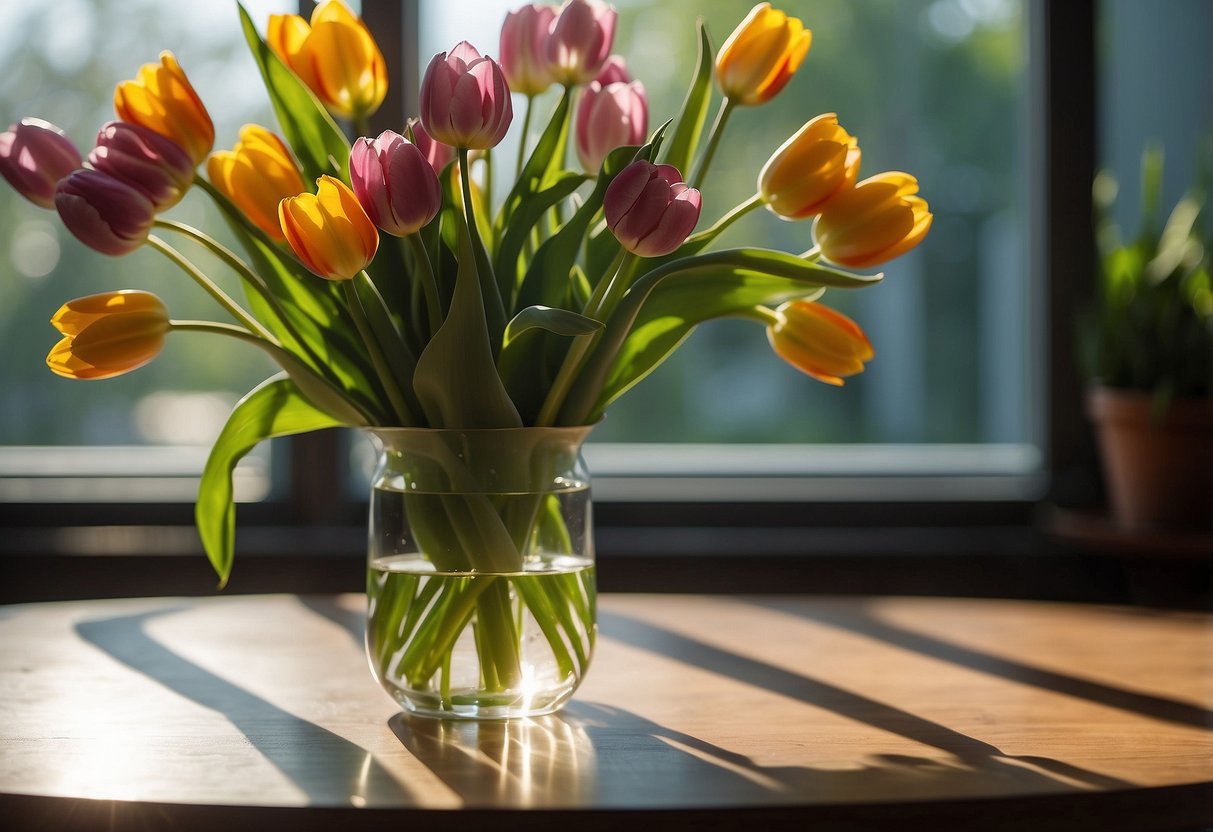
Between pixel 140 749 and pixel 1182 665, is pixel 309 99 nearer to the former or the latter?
pixel 140 749

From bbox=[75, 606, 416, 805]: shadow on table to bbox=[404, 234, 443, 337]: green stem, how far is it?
0.25 m

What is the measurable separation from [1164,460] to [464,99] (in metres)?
1.28

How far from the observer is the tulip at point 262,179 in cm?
73

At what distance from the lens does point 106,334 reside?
2.32 feet

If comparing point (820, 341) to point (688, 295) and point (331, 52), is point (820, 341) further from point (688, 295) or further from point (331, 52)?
point (331, 52)

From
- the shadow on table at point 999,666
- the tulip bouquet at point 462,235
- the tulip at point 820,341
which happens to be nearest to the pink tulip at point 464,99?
the tulip bouquet at point 462,235

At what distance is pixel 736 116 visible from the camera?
1.91 meters

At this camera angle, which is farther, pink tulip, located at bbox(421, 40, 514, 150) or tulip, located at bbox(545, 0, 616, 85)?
tulip, located at bbox(545, 0, 616, 85)

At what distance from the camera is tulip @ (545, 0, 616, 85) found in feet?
2.52

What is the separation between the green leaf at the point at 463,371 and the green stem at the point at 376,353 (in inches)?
0.8

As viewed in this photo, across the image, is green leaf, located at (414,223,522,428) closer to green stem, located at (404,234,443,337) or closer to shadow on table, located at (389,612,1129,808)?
green stem, located at (404,234,443,337)

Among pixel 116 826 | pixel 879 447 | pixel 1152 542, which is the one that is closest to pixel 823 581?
pixel 879 447

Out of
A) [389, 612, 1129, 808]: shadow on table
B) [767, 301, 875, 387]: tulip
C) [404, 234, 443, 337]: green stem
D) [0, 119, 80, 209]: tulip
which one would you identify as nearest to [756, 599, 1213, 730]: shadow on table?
[389, 612, 1129, 808]: shadow on table

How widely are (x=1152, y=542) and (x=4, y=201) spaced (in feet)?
5.73
